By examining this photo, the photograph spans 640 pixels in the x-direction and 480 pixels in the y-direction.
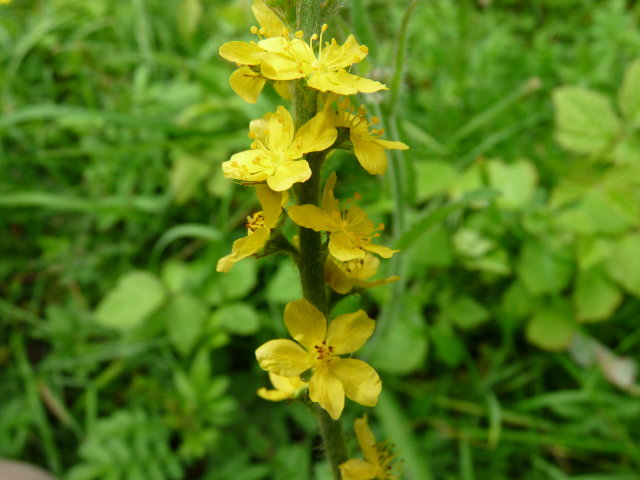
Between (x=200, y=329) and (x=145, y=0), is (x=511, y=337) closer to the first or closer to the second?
(x=200, y=329)

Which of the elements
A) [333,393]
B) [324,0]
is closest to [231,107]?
[324,0]

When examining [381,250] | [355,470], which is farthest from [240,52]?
[355,470]

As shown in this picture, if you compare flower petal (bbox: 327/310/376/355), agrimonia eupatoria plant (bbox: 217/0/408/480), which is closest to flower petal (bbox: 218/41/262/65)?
agrimonia eupatoria plant (bbox: 217/0/408/480)

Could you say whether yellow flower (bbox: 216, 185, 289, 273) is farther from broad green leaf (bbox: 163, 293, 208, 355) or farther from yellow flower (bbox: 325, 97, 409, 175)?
broad green leaf (bbox: 163, 293, 208, 355)

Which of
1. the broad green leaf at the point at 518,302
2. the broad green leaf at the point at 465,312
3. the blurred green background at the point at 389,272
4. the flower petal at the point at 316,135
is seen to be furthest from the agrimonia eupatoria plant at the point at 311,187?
the broad green leaf at the point at 518,302

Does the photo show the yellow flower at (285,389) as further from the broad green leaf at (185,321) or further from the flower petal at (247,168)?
the broad green leaf at (185,321)
